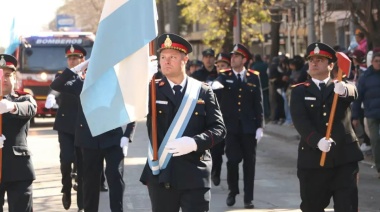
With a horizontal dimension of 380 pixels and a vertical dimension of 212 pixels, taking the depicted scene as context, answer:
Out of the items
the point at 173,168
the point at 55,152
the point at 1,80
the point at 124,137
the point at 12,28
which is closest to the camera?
the point at 173,168

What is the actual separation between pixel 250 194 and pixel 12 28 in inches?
139

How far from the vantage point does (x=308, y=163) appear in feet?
28.7

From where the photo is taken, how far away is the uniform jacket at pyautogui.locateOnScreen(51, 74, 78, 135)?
12133mm

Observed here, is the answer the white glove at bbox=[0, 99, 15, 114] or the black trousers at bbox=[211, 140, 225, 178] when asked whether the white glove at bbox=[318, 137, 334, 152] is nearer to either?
the white glove at bbox=[0, 99, 15, 114]

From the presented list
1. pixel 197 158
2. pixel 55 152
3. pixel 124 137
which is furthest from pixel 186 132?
pixel 55 152

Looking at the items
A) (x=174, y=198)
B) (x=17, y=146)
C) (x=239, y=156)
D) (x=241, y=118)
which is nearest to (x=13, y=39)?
(x=241, y=118)

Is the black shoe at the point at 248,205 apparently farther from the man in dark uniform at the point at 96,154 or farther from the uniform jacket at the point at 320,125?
the uniform jacket at the point at 320,125

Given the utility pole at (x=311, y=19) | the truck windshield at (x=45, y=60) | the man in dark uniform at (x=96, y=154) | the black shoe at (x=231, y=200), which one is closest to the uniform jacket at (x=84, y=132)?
the man in dark uniform at (x=96, y=154)

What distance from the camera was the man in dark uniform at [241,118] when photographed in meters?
12.3

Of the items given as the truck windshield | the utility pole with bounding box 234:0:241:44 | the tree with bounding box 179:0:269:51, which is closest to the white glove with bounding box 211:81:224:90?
the tree with bounding box 179:0:269:51

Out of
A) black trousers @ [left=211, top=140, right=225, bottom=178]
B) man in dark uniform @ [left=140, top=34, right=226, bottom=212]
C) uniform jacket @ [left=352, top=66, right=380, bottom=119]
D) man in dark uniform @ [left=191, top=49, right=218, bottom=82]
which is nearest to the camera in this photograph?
man in dark uniform @ [left=140, top=34, right=226, bottom=212]

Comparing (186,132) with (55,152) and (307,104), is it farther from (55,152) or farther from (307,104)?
(55,152)

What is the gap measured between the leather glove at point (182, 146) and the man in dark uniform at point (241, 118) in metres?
4.90

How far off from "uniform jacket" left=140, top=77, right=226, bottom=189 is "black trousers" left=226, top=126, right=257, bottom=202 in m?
4.55
